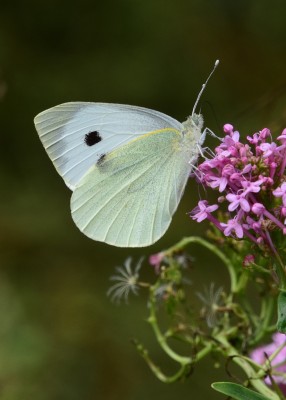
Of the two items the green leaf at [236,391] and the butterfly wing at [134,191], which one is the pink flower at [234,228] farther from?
the butterfly wing at [134,191]

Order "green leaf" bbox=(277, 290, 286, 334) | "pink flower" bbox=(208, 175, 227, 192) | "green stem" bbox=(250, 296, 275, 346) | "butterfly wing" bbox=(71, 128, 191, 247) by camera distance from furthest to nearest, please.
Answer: "butterfly wing" bbox=(71, 128, 191, 247), "green stem" bbox=(250, 296, 275, 346), "pink flower" bbox=(208, 175, 227, 192), "green leaf" bbox=(277, 290, 286, 334)

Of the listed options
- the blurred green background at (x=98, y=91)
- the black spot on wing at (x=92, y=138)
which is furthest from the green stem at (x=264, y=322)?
the blurred green background at (x=98, y=91)

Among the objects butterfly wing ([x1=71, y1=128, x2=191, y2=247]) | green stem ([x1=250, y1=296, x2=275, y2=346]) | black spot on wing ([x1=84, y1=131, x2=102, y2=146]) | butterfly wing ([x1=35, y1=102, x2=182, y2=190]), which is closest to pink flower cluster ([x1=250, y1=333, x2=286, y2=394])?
green stem ([x1=250, y1=296, x2=275, y2=346])

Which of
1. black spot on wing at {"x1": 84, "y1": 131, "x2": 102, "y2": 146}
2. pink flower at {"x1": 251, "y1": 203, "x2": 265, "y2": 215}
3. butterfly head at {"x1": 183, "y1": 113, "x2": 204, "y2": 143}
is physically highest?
black spot on wing at {"x1": 84, "y1": 131, "x2": 102, "y2": 146}

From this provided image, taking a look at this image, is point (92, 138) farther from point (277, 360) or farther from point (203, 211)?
point (277, 360)

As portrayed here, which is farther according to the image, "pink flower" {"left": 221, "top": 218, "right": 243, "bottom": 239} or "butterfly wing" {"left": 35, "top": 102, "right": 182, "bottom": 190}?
"butterfly wing" {"left": 35, "top": 102, "right": 182, "bottom": 190}

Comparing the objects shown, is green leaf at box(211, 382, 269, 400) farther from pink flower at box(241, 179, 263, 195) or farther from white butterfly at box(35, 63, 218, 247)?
white butterfly at box(35, 63, 218, 247)

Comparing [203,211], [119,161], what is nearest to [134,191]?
[119,161]
